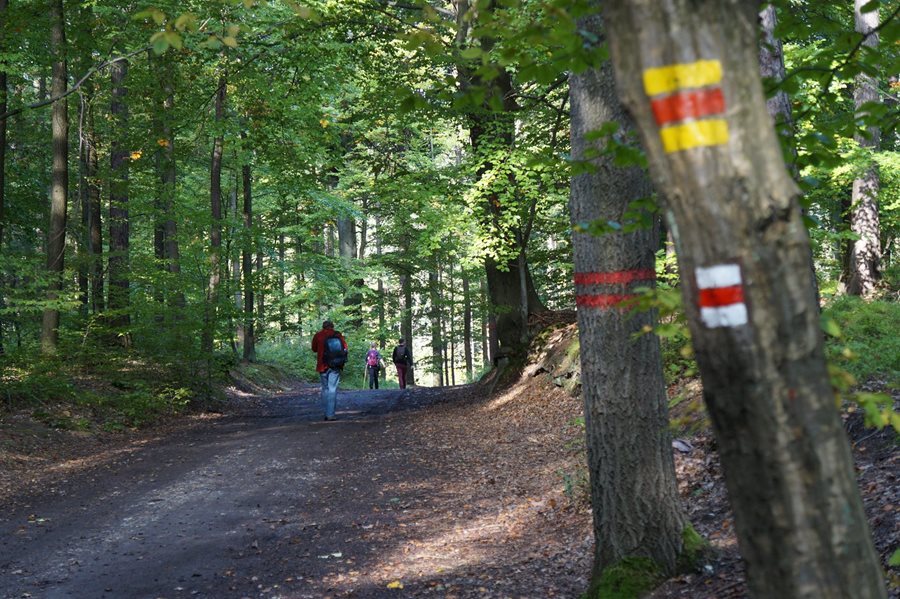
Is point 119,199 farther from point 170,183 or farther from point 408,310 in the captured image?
point 408,310

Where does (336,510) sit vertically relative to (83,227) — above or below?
below

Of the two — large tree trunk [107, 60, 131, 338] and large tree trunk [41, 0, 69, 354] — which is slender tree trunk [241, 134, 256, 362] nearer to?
large tree trunk [107, 60, 131, 338]

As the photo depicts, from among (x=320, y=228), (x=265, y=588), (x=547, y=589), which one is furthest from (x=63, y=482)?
(x=320, y=228)

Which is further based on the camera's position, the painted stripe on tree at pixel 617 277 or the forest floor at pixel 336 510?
the forest floor at pixel 336 510

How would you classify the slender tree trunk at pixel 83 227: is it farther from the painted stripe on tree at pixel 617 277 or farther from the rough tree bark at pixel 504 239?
the painted stripe on tree at pixel 617 277

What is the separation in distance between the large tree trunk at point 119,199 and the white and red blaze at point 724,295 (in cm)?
1580

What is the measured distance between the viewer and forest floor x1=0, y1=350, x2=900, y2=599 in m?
5.90

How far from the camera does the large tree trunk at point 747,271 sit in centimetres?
181

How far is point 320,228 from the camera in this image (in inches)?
1267

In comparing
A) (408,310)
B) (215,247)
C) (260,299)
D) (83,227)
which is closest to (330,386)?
(215,247)

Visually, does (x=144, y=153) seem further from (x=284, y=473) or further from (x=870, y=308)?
(x=870, y=308)

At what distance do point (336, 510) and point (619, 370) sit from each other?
15.1ft

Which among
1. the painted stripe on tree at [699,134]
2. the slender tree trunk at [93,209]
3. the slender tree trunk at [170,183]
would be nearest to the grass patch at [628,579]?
the painted stripe on tree at [699,134]

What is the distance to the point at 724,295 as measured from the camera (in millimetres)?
1832
